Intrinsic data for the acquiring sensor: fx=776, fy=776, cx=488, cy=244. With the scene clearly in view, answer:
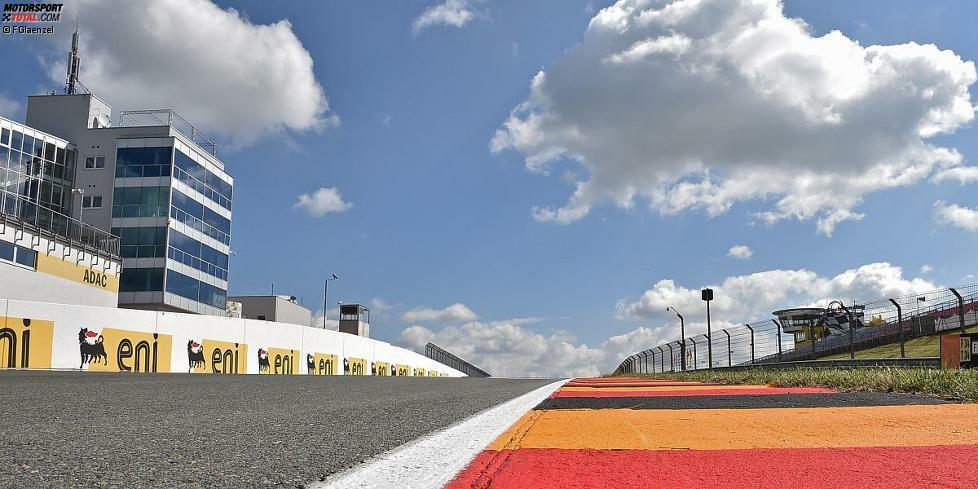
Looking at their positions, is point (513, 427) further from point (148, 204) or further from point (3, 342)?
point (148, 204)

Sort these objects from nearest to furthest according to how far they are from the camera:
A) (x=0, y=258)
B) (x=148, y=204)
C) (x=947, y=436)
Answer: (x=947, y=436), (x=0, y=258), (x=148, y=204)

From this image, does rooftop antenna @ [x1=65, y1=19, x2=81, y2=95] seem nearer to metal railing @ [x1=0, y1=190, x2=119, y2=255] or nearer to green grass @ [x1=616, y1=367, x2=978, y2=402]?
metal railing @ [x1=0, y1=190, x2=119, y2=255]

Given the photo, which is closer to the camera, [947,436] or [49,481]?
[49,481]

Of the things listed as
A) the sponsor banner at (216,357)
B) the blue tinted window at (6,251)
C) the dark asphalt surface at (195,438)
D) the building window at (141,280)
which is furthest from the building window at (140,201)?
the dark asphalt surface at (195,438)

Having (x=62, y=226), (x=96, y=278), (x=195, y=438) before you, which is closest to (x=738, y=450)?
(x=195, y=438)

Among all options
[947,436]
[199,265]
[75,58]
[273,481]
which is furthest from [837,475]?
[75,58]

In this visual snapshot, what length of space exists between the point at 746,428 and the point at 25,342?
89.8 feet

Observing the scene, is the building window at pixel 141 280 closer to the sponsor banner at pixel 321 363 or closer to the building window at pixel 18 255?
the building window at pixel 18 255

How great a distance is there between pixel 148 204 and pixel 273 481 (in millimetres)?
51643

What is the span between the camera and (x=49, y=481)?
3.29 m

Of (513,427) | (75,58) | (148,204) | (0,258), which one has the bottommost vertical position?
(513,427)

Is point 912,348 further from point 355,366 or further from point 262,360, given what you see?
point 355,366

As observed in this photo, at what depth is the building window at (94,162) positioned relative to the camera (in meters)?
50.9

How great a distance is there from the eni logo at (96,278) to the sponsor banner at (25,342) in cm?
1654
